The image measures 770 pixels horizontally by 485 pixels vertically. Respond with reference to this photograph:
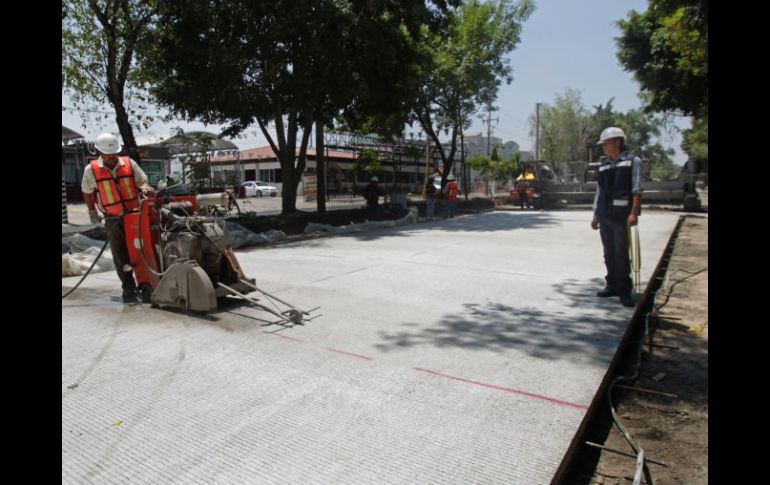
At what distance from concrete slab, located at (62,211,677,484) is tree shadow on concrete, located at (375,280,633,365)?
0.07 feet

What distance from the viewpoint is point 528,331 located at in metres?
4.44

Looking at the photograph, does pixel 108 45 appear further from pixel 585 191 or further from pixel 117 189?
pixel 585 191

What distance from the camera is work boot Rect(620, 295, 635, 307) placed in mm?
5254

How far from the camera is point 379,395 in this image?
3.15 m

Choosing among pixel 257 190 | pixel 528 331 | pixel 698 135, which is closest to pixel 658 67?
pixel 698 135

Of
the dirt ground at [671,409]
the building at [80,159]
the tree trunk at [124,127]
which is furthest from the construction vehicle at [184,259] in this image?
the building at [80,159]

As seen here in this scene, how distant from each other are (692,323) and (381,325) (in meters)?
3.08

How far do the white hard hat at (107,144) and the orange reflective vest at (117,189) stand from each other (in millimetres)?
248

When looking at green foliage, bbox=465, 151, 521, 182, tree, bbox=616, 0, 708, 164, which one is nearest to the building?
green foliage, bbox=465, 151, 521, 182

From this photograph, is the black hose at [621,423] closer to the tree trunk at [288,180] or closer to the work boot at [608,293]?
the work boot at [608,293]

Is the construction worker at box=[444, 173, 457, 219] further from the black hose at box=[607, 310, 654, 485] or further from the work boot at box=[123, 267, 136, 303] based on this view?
the black hose at box=[607, 310, 654, 485]

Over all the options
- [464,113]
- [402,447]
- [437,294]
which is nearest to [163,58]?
[437,294]

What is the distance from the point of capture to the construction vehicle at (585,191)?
2134cm
